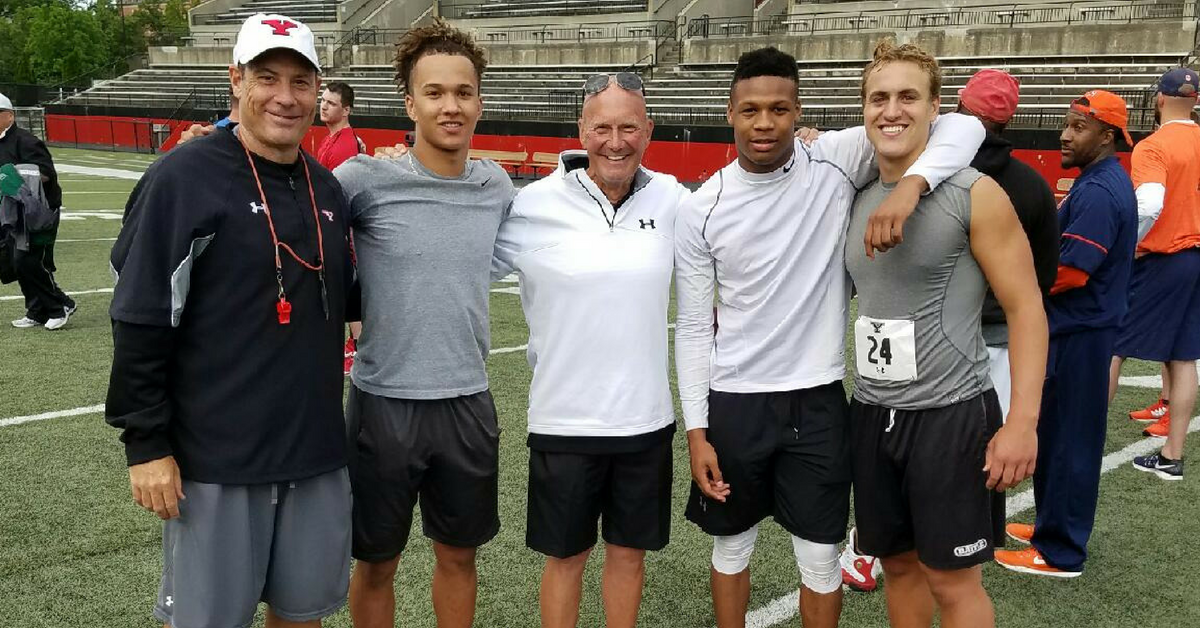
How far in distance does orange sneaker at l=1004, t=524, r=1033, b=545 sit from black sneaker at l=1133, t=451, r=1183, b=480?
1147 millimetres

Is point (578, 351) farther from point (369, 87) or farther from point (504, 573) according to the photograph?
point (369, 87)

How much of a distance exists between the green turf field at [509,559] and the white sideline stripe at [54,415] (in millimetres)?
24

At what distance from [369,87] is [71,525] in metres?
31.1

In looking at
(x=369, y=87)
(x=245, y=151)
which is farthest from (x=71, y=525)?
(x=369, y=87)

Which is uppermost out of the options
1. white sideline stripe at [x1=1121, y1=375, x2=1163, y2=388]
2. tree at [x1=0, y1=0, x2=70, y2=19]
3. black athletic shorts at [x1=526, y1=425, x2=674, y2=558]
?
tree at [x1=0, y1=0, x2=70, y2=19]

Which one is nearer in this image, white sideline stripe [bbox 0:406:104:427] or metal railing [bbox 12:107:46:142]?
white sideline stripe [bbox 0:406:104:427]

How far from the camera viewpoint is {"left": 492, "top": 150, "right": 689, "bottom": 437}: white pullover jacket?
2902 millimetres

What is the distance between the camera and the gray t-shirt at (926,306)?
267cm

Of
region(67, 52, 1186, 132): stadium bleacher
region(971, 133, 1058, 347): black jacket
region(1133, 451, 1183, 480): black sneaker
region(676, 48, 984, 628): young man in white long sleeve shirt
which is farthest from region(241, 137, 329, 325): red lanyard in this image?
region(67, 52, 1186, 132): stadium bleacher

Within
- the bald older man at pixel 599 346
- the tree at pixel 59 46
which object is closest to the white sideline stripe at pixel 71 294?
the bald older man at pixel 599 346

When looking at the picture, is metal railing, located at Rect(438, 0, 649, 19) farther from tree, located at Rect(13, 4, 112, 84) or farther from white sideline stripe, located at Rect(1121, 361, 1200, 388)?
tree, located at Rect(13, 4, 112, 84)

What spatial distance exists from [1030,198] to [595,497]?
1.73 metres

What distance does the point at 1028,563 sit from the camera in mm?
4090

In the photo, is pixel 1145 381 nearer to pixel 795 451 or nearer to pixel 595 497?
pixel 795 451
